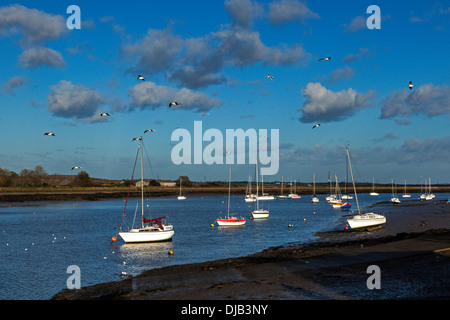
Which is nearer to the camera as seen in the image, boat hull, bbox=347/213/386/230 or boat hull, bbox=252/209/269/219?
boat hull, bbox=347/213/386/230

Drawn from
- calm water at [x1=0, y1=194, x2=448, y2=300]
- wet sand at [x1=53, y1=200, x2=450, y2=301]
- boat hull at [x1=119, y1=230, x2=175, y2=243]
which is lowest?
calm water at [x1=0, y1=194, x2=448, y2=300]

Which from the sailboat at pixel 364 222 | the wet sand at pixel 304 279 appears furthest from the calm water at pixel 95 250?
the sailboat at pixel 364 222

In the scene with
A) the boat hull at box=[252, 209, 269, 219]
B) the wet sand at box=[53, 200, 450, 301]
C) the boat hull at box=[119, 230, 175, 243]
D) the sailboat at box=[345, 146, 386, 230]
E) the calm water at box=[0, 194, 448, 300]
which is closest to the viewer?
the wet sand at box=[53, 200, 450, 301]

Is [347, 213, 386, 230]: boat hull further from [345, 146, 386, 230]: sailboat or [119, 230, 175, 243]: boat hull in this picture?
[119, 230, 175, 243]: boat hull

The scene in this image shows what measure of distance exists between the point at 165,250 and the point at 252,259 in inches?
488

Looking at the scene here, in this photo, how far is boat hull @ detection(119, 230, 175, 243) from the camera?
4259 cm

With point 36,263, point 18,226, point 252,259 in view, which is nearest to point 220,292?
point 252,259

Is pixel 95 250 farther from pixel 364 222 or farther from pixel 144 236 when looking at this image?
pixel 364 222

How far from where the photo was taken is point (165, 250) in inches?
1542

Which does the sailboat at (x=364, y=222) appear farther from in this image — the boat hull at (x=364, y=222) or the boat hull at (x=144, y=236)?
the boat hull at (x=144, y=236)

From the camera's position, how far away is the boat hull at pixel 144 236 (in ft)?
140

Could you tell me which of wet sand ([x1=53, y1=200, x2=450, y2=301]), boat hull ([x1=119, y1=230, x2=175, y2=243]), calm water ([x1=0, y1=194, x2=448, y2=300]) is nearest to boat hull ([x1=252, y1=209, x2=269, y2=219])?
calm water ([x1=0, y1=194, x2=448, y2=300])

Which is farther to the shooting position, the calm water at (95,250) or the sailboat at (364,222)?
the sailboat at (364,222)
